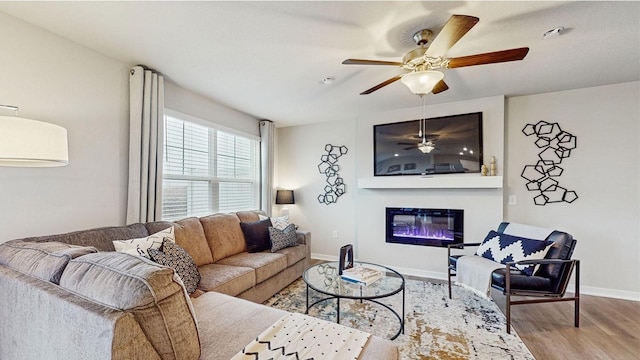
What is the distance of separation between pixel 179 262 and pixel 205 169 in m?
1.81

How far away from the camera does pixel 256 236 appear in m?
3.22

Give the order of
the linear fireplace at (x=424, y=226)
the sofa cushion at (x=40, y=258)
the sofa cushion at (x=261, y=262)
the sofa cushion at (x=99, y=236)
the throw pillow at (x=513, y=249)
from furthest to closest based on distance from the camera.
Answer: the linear fireplace at (x=424, y=226) → the sofa cushion at (x=261, y=262) → the throw pillow at (x=513, y=249) → the sofa cushion at (x=99, y=236) → the sofa cushion at (x=40, y=258)

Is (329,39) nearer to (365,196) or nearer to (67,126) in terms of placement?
(67,126)

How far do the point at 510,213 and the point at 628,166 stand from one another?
124 cm

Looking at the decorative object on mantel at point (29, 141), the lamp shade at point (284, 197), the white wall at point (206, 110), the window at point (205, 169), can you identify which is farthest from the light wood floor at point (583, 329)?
the white wall at point (206, 110)

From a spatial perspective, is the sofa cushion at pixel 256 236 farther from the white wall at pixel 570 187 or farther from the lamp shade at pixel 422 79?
the lamp shade at pixel 422 79

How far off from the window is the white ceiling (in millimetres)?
600

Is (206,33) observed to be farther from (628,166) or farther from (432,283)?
(628,166)

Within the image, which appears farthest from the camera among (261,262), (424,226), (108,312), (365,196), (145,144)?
(365,196)

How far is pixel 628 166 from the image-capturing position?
2975 millimetres

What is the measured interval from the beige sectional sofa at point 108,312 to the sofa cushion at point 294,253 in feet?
4.28

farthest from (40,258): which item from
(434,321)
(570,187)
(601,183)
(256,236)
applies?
(601,183)

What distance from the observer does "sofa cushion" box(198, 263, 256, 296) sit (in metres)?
2.16

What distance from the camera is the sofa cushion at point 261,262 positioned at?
2.64m
